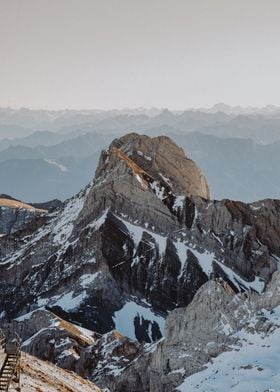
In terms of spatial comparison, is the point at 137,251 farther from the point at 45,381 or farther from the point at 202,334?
the point at 45,381

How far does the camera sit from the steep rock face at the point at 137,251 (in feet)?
547

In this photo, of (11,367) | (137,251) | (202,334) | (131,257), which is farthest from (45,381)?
(137,251)

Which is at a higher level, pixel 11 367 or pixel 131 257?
pixel 11 367

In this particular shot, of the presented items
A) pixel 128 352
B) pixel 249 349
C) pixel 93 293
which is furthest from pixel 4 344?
pixel 93 293

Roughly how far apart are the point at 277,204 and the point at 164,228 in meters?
36.5

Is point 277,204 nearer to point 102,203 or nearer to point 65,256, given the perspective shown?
point 102,203

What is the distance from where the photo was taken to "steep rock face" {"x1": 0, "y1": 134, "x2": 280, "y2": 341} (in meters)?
167

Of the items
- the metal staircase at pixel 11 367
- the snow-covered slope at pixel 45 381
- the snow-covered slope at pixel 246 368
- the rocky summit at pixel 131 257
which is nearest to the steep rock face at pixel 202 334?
the snow-covered slope at pixel 246 368

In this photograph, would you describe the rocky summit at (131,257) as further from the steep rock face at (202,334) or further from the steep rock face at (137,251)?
the steep rock face at (202,334)

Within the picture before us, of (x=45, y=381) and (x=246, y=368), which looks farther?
(x=246, y=368)

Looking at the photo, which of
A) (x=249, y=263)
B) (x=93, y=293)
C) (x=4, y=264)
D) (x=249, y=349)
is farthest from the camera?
(x=4, y=264)

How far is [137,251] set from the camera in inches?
6900

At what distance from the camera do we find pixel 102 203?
601 feet

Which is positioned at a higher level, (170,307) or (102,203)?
(102,203)
